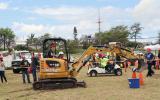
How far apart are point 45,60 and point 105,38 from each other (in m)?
81.4

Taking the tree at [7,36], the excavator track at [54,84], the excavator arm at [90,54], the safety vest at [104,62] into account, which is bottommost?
the excavator track at [54,84]

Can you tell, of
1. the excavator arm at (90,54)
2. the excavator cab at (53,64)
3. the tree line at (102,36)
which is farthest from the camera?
the tree line at (102,36)

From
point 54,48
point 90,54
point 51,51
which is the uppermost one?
point 54,48

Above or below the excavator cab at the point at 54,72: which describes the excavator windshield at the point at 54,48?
above

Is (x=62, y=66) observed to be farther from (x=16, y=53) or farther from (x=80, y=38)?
(x=80, y=38)

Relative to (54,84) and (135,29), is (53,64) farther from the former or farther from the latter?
(135,29)

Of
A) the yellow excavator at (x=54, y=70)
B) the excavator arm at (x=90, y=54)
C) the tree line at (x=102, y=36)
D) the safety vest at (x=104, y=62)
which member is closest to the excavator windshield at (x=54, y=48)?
the yellow excavator at (x=54, y=70)

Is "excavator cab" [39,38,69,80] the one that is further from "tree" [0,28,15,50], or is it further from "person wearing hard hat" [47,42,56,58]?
"tree" [0,28,15,50]

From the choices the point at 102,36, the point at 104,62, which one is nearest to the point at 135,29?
the point at 102,36

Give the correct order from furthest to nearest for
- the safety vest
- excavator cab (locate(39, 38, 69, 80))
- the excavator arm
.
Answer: the safety vest < the excavator arm < excavator cab (locate(39, 38, 69, 80))

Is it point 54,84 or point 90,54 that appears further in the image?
point 90,54

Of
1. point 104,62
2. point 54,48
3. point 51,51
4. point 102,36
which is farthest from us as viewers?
point 102,36

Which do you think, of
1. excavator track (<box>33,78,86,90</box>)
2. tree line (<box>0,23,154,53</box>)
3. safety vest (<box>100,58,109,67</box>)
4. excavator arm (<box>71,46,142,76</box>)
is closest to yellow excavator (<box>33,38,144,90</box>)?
excavator track (<box>33,78,86,90</box>)

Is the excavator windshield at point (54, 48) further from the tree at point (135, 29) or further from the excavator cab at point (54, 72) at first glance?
the tree at point (135, 29)
